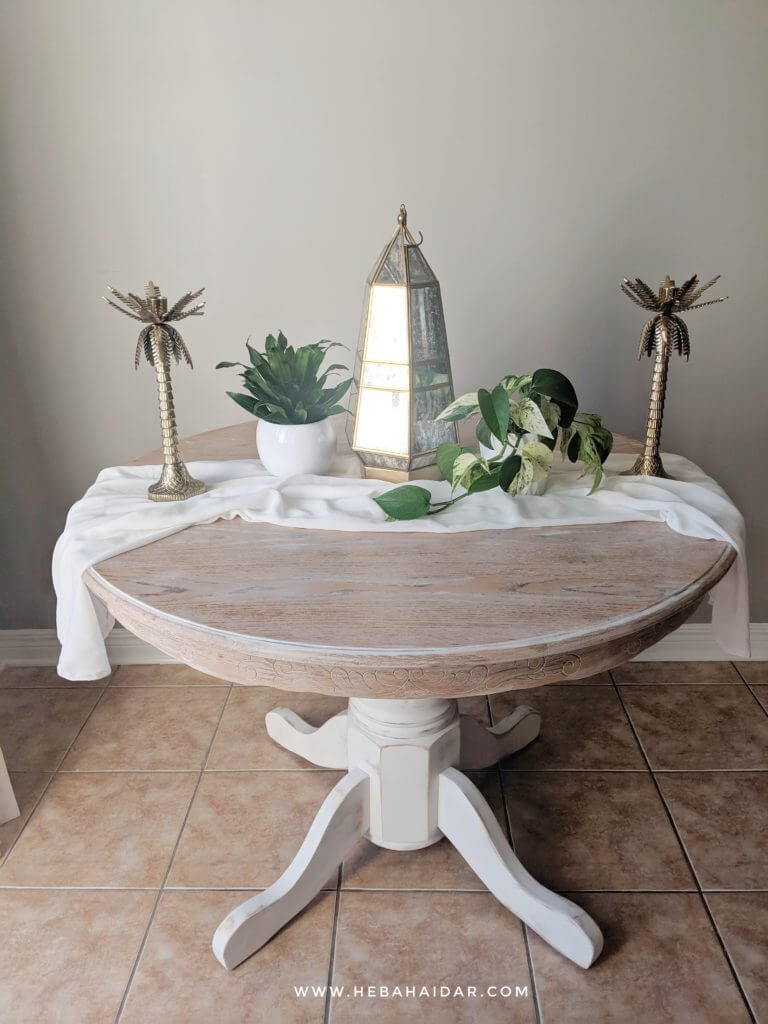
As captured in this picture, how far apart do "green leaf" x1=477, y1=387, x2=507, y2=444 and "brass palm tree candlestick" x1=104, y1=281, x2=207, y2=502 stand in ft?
1.56

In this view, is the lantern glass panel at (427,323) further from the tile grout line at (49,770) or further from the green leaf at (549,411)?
the tile grout line at (49,770)

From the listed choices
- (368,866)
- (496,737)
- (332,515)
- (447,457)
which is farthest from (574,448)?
(368,866)

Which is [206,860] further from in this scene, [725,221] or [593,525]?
[725,221]

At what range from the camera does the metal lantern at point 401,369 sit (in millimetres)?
1301

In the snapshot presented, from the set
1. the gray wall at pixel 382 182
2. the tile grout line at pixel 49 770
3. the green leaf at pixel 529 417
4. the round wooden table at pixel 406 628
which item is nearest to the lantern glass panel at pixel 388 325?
the green leaf at pixel 529 417

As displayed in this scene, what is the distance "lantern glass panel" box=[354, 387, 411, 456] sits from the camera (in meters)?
1.34

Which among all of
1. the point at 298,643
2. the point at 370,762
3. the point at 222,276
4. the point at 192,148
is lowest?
the point at 370,762

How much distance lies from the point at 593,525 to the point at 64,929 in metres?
1.18

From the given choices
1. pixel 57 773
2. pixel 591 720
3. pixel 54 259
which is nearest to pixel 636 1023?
pixel 591 720

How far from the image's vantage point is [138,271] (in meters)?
1.83

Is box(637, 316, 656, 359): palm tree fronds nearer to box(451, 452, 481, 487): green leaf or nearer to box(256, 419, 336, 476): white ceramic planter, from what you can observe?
box(451, 452, 481, 487): green leaf

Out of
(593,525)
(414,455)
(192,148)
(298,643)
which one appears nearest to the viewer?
(298,643)

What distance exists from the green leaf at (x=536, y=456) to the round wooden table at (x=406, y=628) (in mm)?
99

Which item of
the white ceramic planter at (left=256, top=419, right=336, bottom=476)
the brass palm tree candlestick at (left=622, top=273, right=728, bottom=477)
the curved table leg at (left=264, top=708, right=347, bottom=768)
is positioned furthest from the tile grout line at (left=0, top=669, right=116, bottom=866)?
the brass palm tree candlestick at (left=622, top=273, right=728, bottom=477)
